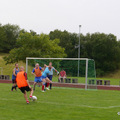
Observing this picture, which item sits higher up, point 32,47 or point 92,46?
point 92,46

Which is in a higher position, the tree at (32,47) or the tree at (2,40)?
the tree at (2,40)

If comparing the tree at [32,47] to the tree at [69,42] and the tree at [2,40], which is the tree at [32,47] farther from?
the tree at [2,40]

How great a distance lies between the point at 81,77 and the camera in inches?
1074

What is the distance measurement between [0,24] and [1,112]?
300 feet

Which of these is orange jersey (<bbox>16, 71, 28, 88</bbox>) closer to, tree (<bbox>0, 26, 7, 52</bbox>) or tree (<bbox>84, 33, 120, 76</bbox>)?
tree (<bbox>84, 33, 120, 76</bbox>)

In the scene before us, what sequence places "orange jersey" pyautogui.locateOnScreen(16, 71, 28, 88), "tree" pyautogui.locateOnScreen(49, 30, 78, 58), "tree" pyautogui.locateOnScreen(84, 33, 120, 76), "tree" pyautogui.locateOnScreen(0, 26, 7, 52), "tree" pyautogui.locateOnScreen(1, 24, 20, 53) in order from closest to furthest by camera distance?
"orange jersey" pyautogui.locateOnScreen(16, 71, 28, 88) < "tree" pyautogui.locateOnScreen(84, 33, 120, 76) < "tree" pyautogui.locateOnScreen(49, 30, 78, 58) < "tree" pyautogui.locateOnScreen(0, 26, 7, 52) < "tree" pyautogui.locateOnScreen(1, 24, 20, 53)

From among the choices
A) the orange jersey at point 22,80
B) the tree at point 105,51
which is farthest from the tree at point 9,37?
the orange jersey at point 22,80

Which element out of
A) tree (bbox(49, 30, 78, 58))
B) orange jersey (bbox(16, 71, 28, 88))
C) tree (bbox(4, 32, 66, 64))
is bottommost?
orange jersey (bbox(16, 71, 28, 88))

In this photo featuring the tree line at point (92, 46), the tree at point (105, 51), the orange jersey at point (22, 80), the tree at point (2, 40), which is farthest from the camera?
the tree at point (2, 40)

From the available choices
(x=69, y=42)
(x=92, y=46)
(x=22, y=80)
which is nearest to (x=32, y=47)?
(x=69, y=42)

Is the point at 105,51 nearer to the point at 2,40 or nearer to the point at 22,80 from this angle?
the point at 2,40

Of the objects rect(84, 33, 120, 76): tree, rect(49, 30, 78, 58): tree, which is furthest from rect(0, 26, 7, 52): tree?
rect(84, 33, 120, 76): tree

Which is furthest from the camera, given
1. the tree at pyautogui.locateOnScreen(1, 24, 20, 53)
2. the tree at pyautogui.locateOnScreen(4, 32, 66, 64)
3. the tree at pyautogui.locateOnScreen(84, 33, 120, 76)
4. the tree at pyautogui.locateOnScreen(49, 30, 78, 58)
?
the tree at pyautogui.locateOnScreen(1, 24, 20, 53)

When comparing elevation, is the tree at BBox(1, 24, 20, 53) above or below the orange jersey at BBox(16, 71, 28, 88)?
above
